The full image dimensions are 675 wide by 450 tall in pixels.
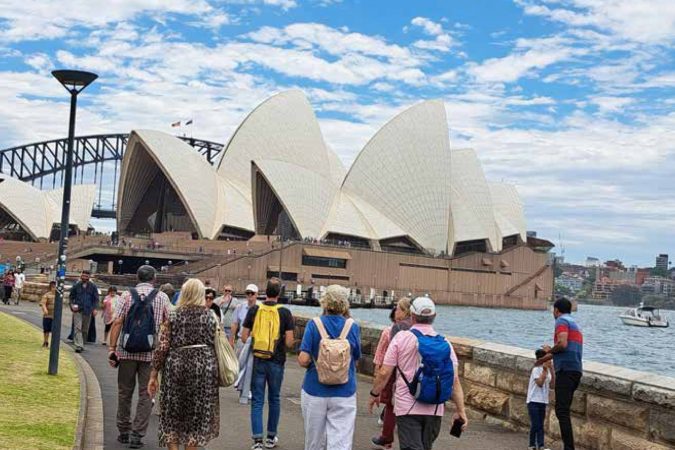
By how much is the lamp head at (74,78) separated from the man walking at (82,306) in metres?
5.45

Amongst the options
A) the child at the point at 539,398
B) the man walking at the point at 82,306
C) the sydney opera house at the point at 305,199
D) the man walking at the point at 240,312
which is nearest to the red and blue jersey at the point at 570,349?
the child at the point at 539,398

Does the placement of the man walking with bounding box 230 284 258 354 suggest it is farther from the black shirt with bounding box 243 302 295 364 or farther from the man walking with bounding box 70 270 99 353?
the man walking with bounding box 70 270 99 353

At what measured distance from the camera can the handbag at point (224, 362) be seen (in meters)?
6.19

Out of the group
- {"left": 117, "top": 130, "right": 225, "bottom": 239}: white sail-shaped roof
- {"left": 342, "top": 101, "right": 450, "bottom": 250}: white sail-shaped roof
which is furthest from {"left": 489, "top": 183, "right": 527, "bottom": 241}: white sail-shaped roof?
{"left": 117, "top": 130, "right": 225, "bottom": 239}: white sail-shaped roof

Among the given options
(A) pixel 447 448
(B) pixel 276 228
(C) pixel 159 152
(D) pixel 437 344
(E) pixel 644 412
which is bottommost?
(A) pixel 447 448

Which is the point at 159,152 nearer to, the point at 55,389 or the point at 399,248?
the point at 399,248

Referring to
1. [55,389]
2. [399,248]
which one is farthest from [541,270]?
[55,389]

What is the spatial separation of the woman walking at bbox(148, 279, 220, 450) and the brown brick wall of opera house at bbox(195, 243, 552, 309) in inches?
2400

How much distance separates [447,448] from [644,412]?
1.89 meters

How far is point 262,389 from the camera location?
786 cm

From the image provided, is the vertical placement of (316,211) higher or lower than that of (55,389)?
higher

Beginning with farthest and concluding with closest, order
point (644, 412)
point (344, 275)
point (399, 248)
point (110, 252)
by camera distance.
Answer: point (399, 248), point (344, 275), point (110, 252), point (644, 412)

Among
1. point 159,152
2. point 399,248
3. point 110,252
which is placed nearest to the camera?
point 110,252

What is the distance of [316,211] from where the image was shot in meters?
78.1
